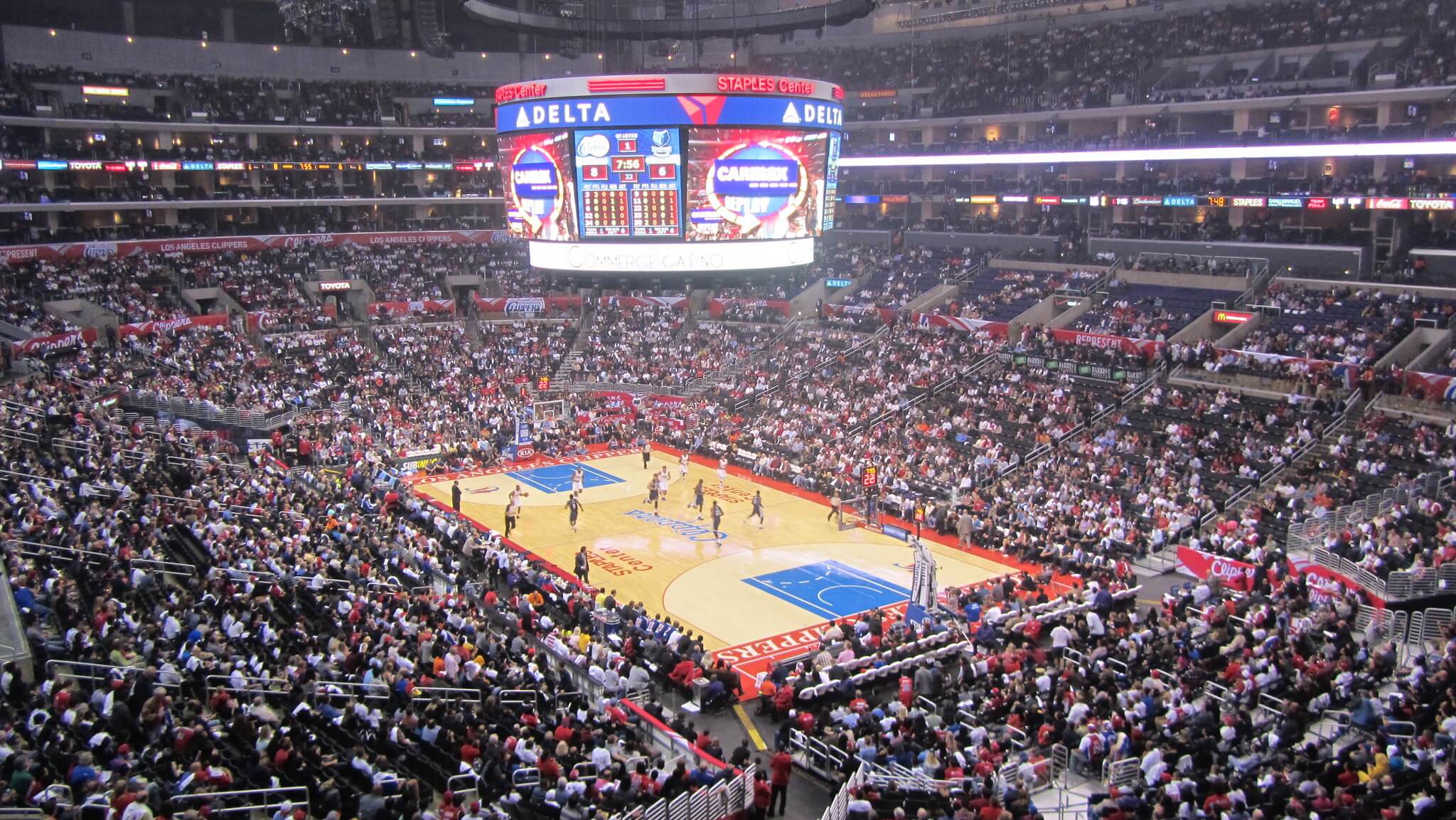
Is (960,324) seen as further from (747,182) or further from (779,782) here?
(779,782)

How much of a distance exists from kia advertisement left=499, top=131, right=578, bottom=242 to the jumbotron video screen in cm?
5

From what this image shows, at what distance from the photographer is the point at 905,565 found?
84.2 ft

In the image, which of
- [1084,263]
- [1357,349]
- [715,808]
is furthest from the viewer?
[1084,263]

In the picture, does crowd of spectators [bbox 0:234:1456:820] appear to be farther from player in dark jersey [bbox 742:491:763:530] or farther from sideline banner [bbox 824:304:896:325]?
sideline banner [bbox 824:304:896:325]

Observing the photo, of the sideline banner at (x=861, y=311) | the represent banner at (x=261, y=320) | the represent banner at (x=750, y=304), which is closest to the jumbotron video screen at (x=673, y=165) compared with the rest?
the sideline banner at (x=861, y=311)

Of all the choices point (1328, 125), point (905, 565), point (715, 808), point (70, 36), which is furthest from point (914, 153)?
point (715, 808)

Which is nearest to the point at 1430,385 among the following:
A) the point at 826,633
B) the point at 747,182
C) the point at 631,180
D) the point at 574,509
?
the point at 747,182

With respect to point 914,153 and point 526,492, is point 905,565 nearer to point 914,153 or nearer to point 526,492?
point 526,492

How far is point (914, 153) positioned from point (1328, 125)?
16.5 m

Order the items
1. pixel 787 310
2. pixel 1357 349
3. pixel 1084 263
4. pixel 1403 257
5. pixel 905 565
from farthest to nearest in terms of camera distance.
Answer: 1. pixel 787 310
2. pixel 1084 263
3. pixel 1403 257
4. pixel 1357 349
5. pixel 905 565

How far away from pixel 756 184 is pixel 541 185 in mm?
5655

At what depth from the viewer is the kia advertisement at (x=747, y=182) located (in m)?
28.3

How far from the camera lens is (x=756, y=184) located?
28688 millimetres

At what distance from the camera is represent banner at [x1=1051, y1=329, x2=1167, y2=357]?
1315 inches
